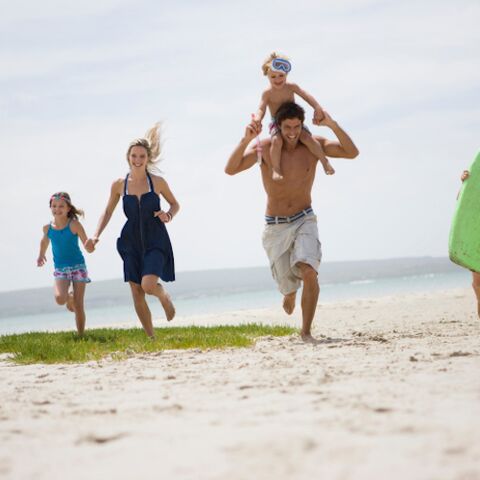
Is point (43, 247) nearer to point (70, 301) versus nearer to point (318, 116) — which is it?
point (70, 301)

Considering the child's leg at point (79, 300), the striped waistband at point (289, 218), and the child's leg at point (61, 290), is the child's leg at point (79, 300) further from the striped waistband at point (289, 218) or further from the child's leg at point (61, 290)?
the striped waistband at point (289, 218)

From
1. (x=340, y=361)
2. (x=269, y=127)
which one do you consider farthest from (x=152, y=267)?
(x=340, y=361)

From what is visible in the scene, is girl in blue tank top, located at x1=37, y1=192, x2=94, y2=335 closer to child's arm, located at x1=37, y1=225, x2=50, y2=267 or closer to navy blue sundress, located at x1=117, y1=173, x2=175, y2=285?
child's arm, located at x1=37, y1=225, x2=50, y2=267

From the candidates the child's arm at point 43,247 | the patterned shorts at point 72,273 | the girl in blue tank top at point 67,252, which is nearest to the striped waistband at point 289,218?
the girl in blue tank top at point 67,252

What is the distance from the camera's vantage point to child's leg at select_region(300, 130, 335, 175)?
755cm

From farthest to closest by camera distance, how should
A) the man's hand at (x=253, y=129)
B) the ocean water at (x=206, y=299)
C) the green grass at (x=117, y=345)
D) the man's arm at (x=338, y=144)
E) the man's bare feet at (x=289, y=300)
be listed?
the ocean water at (x=206, y=299)
the man's bare feet at (x=289, y=300)
the man's arm at (x=338, y=144)
the man's hand at (x=253, y=129)
the green grass at (x=117, y=345)

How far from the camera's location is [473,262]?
7.90 metres

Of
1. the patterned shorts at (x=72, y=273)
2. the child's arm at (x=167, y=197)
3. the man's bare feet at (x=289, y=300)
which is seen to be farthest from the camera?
the patterned shorts at (x=72, y=273)

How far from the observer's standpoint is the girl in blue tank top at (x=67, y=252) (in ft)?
32.3

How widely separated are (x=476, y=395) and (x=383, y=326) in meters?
7.37

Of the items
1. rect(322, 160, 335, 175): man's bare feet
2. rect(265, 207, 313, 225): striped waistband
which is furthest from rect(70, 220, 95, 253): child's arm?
rect(322, 160, 335, 175): man's bare feet

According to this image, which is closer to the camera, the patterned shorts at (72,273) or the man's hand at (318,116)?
the man's hand at (318,116)

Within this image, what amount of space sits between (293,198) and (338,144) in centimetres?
78

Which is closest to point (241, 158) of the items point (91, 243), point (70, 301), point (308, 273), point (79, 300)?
point (308, 273)
